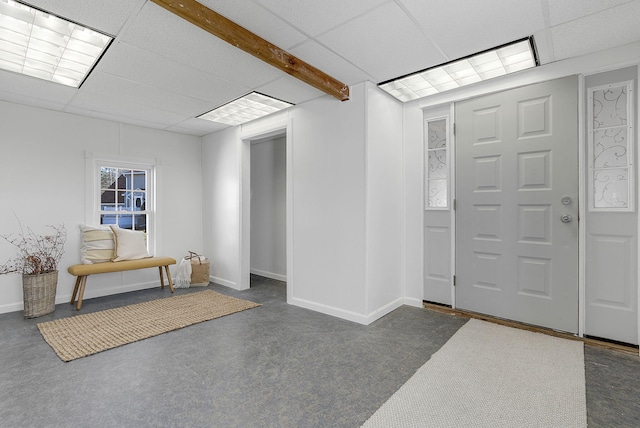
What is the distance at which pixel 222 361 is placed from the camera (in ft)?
7.88

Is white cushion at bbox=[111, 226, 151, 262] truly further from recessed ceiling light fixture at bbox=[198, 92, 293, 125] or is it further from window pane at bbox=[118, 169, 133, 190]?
recessed ceiling light fixture at bbox=[198, 92, 293, 125]

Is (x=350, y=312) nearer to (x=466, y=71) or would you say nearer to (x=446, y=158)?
(x=446, y=158)

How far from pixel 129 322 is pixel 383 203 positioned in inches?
112

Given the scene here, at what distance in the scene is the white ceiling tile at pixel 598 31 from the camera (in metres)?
2.13

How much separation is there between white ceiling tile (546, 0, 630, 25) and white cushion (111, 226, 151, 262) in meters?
4.75

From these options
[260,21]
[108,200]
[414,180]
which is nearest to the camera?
[260,21]

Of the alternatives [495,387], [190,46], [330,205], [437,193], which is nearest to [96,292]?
[330,205]

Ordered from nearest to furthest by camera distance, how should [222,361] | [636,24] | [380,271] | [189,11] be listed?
[189,11]
[636,24]
[222,361]
[380,271]

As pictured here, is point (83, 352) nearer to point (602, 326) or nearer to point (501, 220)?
point (501, 220)

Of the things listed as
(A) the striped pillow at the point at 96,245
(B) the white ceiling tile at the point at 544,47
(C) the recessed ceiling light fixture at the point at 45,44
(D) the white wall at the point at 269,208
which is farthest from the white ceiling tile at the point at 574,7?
(A) the striped pillow at the point at 96,245

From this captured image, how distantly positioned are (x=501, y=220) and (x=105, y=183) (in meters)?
4.91

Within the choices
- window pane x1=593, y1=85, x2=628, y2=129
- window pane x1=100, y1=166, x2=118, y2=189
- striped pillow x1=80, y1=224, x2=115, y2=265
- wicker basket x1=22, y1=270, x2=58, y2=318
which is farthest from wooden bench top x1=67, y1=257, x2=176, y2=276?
window pane x1=593, y1=85, x2=628, y2=129

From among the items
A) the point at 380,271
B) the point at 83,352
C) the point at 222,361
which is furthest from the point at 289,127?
the point at 83,352

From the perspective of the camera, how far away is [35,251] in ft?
12.4
